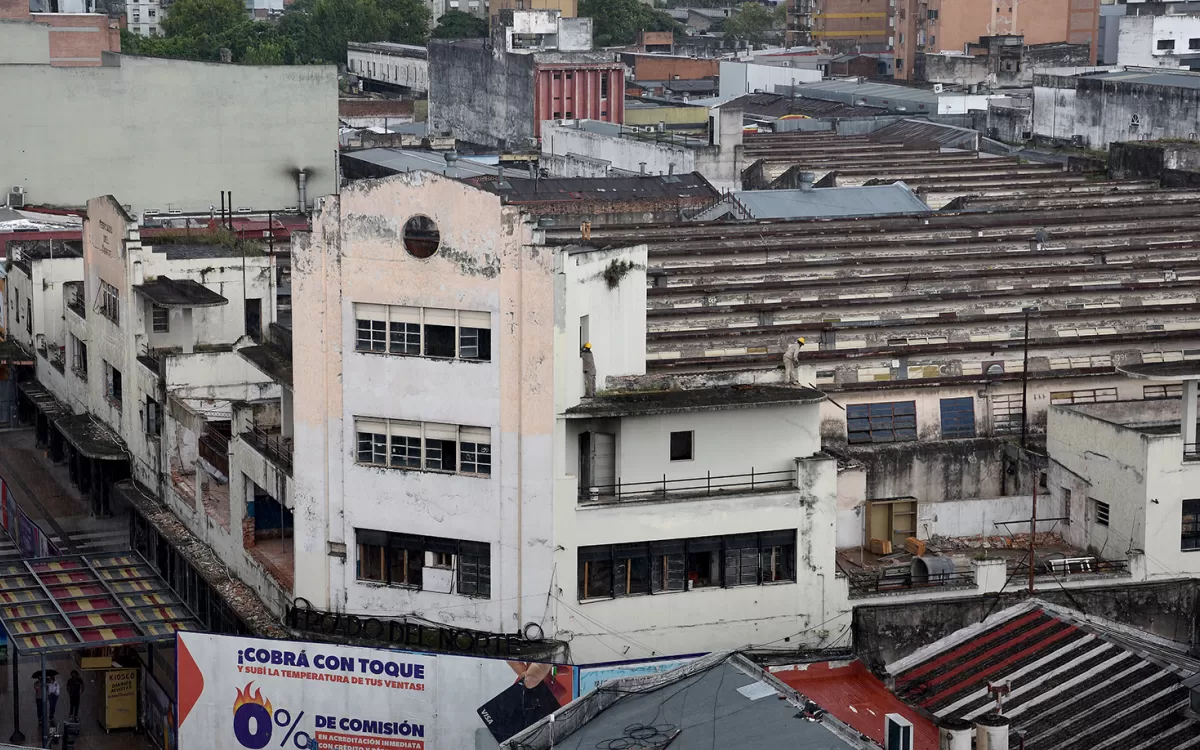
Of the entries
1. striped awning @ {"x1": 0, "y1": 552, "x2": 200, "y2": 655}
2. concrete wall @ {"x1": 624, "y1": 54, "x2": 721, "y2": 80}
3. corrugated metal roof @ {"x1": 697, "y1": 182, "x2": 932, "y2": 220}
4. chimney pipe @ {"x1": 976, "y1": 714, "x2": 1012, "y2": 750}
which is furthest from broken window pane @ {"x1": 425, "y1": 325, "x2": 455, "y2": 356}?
concrete wall @ {"x1": 624, "y1": 54, "x2": 721, "y2": 80}

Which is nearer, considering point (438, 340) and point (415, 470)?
point (438, 340)

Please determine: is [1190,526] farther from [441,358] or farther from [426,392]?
[426,392]

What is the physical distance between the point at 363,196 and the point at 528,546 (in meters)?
6.96

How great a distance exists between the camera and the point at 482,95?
112812mm

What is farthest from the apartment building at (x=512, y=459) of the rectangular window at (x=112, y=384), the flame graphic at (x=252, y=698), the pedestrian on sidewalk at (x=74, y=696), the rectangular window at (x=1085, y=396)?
the rectangular window at (x=112, y=384)

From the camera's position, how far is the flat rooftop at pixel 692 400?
35.2 metres

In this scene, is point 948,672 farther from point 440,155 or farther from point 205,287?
point 440,155

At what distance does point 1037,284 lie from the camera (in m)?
52.3

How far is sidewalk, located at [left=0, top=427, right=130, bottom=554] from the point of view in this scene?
5084cm

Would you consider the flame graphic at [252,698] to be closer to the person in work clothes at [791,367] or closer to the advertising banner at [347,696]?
the advertising banner at [347,696]

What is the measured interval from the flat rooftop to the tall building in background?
10354 centimetres

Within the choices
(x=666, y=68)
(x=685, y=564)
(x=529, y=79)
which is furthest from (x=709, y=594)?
(x=666, y=68)

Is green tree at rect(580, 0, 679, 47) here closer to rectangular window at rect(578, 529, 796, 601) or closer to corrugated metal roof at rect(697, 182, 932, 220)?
corrugated metal roof at rect(697, 182, 932, 220)

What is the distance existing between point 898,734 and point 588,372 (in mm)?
10113
